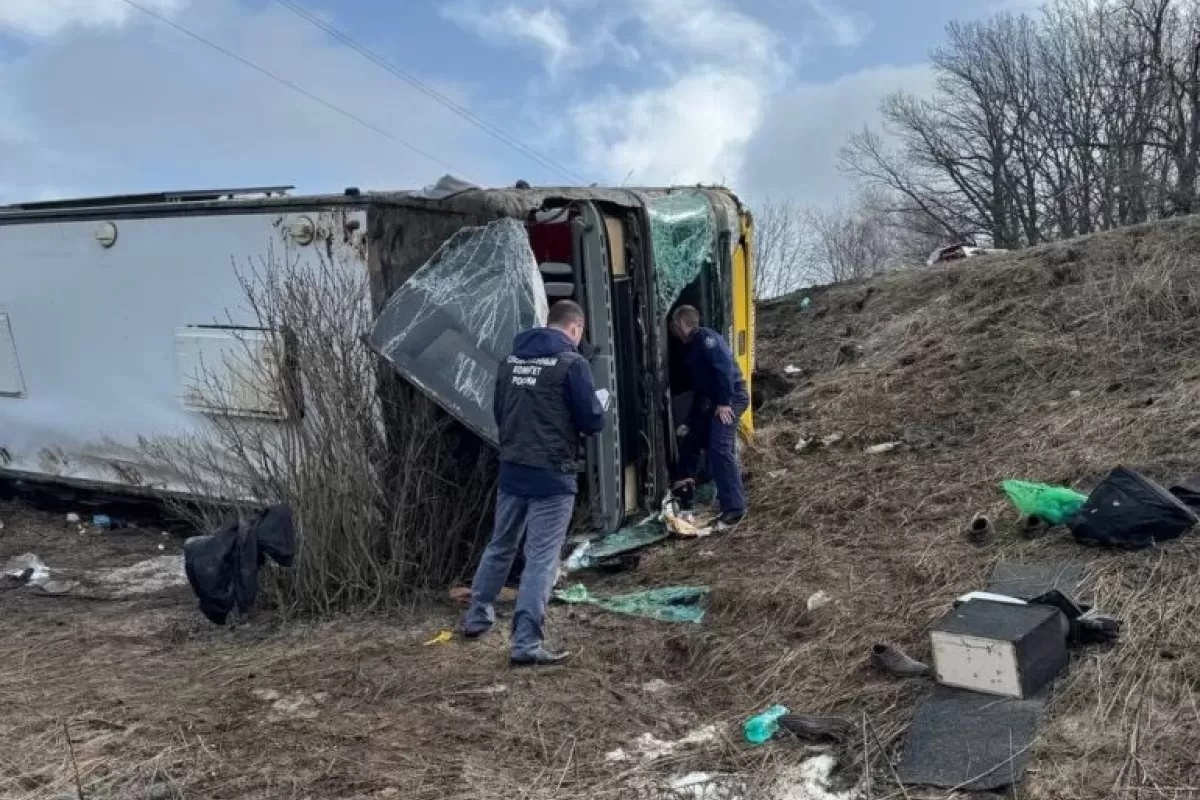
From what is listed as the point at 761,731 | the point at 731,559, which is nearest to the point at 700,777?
the point at 761,731

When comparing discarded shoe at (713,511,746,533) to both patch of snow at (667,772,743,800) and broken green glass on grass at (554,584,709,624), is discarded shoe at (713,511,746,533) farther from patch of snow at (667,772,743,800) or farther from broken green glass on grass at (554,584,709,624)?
patch of snow at (667,772,743,800)

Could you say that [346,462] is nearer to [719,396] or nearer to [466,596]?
[466,596]

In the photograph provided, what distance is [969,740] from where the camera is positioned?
12.1ft

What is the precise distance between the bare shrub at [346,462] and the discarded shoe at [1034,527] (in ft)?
9.55

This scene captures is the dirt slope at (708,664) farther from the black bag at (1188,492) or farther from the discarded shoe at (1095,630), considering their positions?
the black bag at (1188,492)

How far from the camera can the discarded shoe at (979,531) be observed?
569 centimetres

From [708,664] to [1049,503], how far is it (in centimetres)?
211

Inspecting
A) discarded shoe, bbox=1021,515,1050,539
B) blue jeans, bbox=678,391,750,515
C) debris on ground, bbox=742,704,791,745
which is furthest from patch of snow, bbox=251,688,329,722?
discarded shoe, bbox=1021,515,1050,539

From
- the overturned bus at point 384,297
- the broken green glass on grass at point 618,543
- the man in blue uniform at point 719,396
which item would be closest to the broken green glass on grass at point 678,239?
the overturned bus at point 384,297

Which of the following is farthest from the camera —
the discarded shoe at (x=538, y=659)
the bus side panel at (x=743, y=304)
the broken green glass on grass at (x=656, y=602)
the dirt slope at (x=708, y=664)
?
the bus side panel at (x=743, y=304)

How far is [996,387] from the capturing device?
8.95 m

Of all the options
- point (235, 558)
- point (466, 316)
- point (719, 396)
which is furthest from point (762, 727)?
point (719, 396)

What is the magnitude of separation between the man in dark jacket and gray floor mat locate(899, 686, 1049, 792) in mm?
1773

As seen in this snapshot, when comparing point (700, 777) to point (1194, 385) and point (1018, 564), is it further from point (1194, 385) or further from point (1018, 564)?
point (1194, 385)
